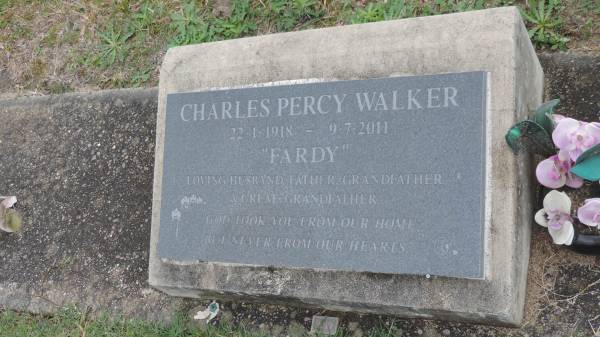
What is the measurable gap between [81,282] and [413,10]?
193 centimetres

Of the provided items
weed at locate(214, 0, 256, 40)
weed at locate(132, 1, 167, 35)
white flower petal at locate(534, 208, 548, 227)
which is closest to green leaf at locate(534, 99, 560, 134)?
white flower petal at locate(534, 208, 548, 227)

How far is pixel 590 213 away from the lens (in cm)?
199

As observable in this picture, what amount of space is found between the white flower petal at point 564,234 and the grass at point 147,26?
881 millimetres

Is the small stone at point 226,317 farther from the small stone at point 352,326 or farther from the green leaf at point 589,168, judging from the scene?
the green leaf at point 589,168

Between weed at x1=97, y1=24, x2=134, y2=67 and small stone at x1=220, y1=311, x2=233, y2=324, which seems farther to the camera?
weed at x1=97, y1=24, x2=134, y2=67

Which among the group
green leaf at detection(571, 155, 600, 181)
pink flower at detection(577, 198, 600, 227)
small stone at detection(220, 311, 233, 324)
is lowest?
small stone at detection(220, 311, 233, 324)

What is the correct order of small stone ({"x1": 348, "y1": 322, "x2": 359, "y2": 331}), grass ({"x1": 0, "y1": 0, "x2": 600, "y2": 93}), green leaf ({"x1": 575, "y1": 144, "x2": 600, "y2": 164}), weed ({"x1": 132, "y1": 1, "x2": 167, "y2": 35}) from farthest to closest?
1. weed ({"x1": 132, "y1": 1, "x2": 167, "y2": 35})
2. grass ({"x1": 0, "y1": 0, "x2": 600, "y2": 93})
3. small stone ({"x1": 348, "y1": 322, "x2": 359, "y2": 331})
4. green leaf ({"x1": 575, "y1": 144, "x2": 600, "y2": 164})

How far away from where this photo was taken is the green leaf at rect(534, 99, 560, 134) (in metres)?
2.03

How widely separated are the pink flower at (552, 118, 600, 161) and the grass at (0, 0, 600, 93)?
0.74 meters

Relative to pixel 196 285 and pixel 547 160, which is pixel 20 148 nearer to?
pixel 196 285

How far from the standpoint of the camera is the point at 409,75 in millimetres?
2160

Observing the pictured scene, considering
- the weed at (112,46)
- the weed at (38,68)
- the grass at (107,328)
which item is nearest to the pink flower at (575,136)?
the grass at (107,328)

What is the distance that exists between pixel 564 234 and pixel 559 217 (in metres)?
0.06

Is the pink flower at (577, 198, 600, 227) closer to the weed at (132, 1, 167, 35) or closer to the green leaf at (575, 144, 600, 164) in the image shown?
the green leaf at (575, 144, 600, 164)
